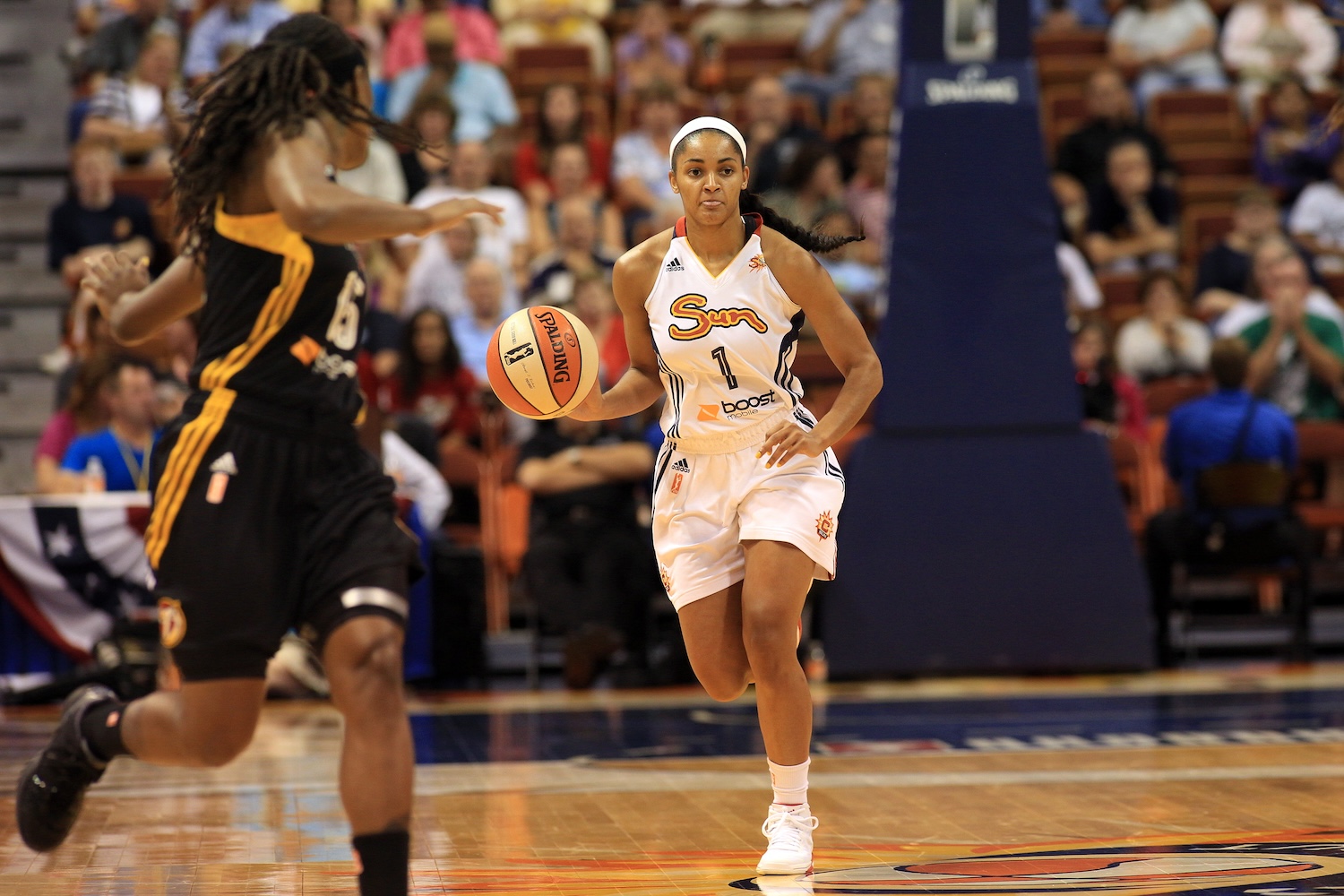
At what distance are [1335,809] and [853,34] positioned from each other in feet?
34.2

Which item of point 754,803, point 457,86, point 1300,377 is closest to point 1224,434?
point 1300,377

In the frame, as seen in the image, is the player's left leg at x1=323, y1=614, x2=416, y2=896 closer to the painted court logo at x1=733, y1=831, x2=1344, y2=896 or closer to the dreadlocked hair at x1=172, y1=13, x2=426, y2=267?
the dreadlocked hair at x1=172, y1=13, x2=426, y2=267

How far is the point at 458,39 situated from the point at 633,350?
9.80m

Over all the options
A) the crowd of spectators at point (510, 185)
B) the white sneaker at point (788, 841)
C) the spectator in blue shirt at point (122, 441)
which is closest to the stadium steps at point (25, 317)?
the crowd of spectators at point (510, 185)

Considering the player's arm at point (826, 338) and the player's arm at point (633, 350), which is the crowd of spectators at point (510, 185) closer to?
the player's arm at point (633, 350)

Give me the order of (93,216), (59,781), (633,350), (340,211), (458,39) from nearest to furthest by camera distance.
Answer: (340,211) < (59,781) < (633,350) < (93,216) < (458,39)

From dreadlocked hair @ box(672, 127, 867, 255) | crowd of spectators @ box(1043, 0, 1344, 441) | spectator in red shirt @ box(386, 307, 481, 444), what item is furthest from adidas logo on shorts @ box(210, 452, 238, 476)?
crowd of spectators @ box(1043, 0, 1344, 441)

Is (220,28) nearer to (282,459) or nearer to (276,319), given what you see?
(276,319)

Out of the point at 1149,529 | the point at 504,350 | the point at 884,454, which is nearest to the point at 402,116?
the point at 884,454

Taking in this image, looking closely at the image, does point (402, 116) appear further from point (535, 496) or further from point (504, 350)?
point (504, 350)

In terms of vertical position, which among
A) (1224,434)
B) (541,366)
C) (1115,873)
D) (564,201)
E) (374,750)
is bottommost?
(1115,873)

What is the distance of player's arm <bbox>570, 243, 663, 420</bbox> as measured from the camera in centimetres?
502

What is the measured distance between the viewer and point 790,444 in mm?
4730

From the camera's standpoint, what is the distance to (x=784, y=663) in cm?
467
